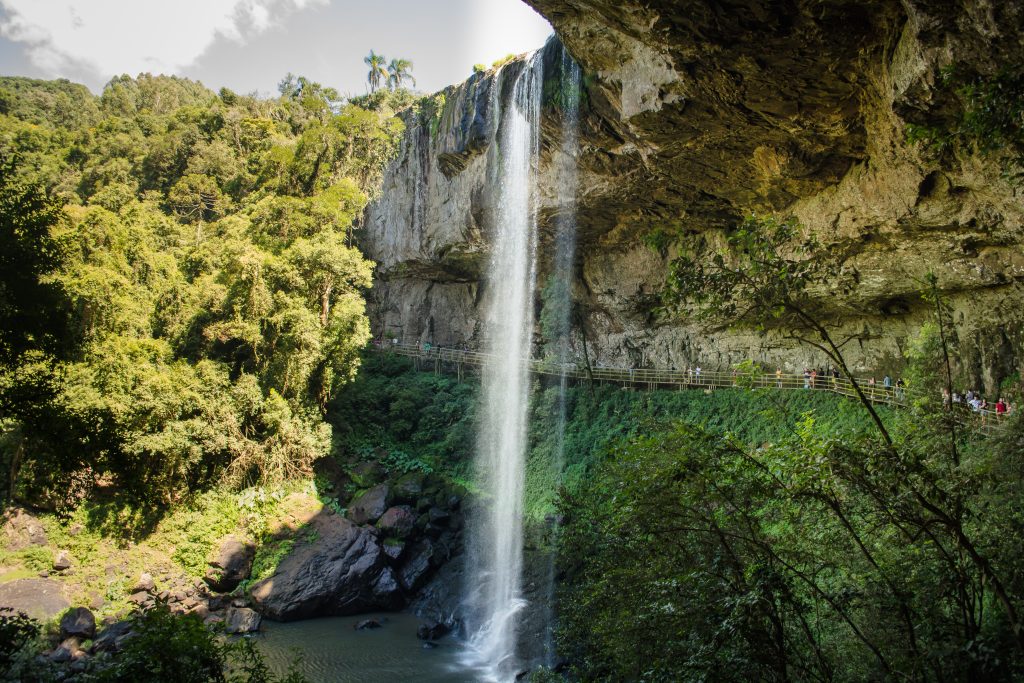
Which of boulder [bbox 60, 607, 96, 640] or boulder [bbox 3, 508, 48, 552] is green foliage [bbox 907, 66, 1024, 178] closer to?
boulder [bbox 60, 607, 96, 640]

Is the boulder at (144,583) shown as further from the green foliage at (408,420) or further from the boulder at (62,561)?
the green foliage at (408,420)

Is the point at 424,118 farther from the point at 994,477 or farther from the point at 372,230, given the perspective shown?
the point at 994,477

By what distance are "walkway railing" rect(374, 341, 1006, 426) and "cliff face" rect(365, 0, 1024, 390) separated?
1595 millimetres

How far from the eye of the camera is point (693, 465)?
5.39m

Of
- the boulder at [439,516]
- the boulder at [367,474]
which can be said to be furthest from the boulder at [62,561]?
the boulder at [439,516]

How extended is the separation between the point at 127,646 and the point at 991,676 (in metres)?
7.61

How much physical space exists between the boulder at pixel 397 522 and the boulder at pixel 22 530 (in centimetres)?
814

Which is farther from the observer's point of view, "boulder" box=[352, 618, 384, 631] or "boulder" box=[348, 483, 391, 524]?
"boulder" box=[348, 483, 391, 524]

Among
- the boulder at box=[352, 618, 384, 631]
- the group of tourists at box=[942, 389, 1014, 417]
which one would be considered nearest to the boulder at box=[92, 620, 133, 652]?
the boulder at box=[352, 618, 384, 631]

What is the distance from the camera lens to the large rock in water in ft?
50.8

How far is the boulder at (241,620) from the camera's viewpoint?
14352 millimetres

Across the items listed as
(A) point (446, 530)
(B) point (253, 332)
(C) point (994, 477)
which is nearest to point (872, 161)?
(C) point (994, 477)

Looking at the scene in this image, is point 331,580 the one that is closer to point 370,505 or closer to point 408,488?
point 370,505

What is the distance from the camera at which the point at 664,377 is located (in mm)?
21672
